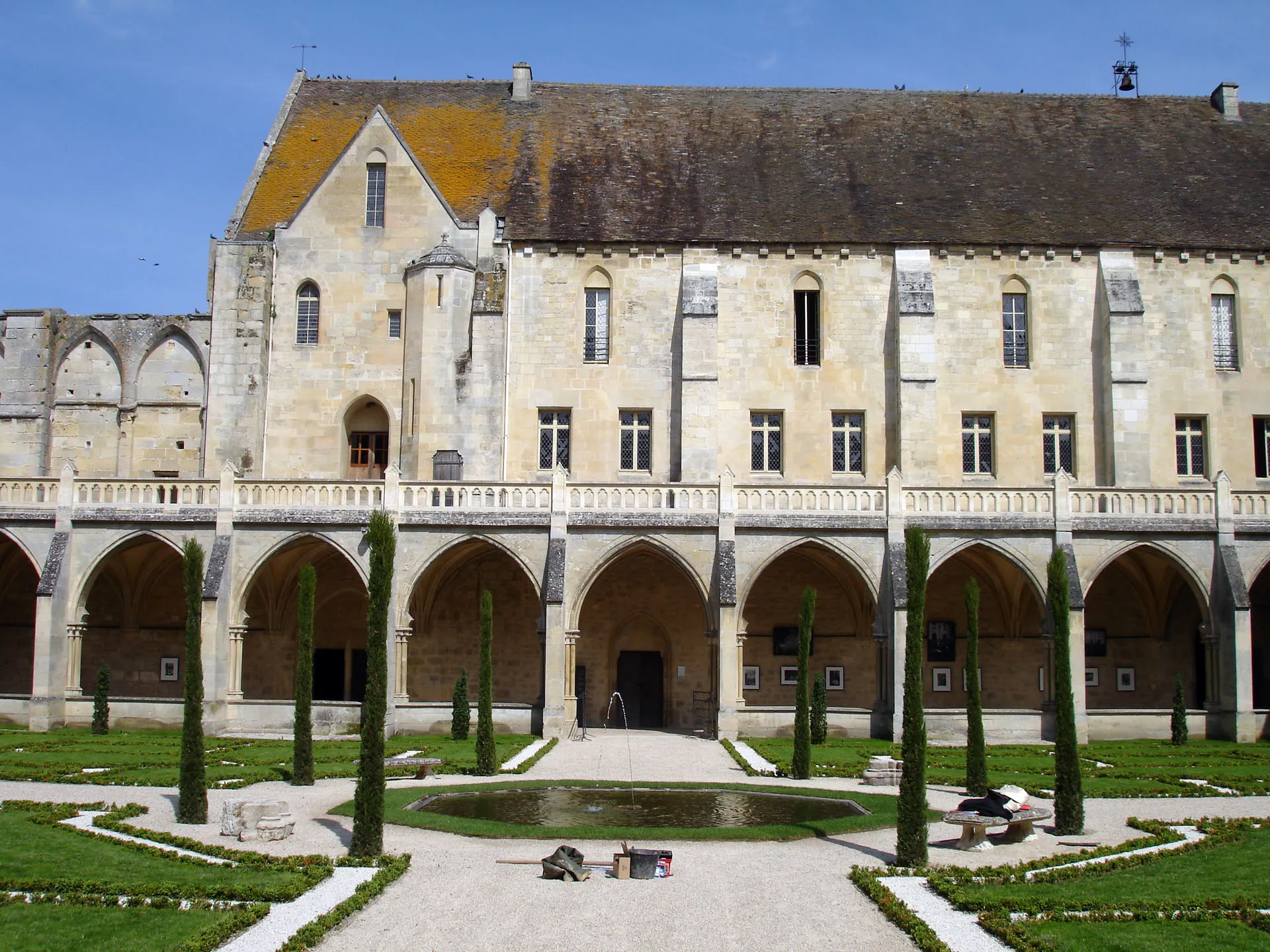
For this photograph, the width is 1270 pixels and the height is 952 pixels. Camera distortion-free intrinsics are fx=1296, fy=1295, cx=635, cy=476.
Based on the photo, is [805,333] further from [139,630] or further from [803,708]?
[139,630]

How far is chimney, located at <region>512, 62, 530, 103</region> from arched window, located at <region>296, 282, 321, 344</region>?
11162 mm

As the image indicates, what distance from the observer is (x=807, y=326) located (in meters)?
40.9

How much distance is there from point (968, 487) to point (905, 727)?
17252 mm

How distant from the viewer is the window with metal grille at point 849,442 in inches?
1587

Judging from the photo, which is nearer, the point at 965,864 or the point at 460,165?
the point at 965,864

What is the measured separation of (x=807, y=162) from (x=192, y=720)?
2978 centimetres

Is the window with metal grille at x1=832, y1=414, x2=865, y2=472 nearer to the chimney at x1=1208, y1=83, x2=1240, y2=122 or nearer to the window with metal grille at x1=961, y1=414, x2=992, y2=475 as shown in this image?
the window with metal grille at x1=961, y1=414, x2=992, y2=475

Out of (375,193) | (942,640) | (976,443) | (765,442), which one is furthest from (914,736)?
(375,193)

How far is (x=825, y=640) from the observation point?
126 ft

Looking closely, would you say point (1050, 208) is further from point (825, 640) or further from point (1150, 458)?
point (825, 640)

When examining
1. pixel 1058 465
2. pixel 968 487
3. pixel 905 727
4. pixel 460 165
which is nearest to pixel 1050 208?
pixel 1058 465

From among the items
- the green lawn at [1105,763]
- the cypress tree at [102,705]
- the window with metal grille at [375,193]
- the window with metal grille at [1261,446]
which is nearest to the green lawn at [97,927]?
the green lawn at [1105,763]

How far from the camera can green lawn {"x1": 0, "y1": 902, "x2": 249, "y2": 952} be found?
1302 centimetres

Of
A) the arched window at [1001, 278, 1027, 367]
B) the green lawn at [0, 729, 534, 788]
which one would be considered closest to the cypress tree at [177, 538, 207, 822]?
the green lawn at [0, 729, 534, 788]
